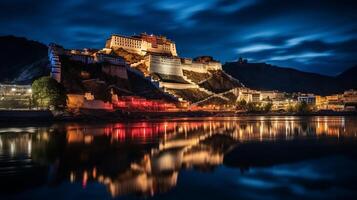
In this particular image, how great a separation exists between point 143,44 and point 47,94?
5690cm

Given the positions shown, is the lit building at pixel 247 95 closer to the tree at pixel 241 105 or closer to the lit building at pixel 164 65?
the tree at pixel 241 105

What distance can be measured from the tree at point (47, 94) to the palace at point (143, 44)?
4567 centimetres

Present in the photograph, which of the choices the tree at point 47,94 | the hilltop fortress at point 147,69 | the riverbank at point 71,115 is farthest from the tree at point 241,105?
the tree at point 47,94

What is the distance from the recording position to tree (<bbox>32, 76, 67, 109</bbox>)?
5228 centimetres

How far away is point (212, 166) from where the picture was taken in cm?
1382

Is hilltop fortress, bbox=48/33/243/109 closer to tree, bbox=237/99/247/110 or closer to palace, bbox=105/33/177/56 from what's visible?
palace, bbox=105/33/177/56

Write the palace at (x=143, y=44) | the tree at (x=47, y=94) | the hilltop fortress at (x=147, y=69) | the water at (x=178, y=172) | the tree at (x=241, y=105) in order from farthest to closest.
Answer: the tree at (x=241, y=105), the palace at (x=143, y=44), the hilltop fortress at (x=147, y=69), the tree at (x=47, y=94), the water at (x=178, y=172)

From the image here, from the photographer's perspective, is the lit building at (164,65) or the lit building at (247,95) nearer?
the lit building at (164,65)

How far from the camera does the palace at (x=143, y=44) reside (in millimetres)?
98875

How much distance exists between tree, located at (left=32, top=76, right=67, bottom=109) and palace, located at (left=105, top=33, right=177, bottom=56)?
150 feet

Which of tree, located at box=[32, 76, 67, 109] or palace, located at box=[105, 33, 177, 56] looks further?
palace, located at box=[105, 33, 177, 56]

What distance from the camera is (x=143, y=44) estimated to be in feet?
349

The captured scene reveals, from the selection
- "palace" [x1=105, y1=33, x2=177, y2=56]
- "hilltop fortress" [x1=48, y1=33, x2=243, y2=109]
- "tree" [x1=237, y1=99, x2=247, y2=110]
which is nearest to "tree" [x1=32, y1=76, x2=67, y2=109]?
"hilltop fortress" [x1=48, y1=33, x2=243, y2=109]

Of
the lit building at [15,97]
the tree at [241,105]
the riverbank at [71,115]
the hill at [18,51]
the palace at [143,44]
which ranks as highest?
the hill at [18,51]
